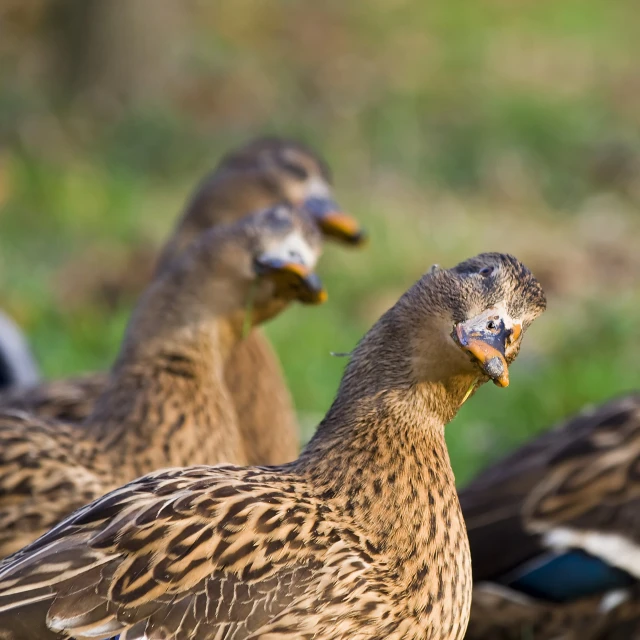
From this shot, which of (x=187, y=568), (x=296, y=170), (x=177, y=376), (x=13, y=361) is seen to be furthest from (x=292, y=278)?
(x=13, y=361)

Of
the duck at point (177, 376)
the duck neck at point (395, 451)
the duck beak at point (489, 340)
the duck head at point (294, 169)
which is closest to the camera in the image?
the duck beak at point (489, 340)

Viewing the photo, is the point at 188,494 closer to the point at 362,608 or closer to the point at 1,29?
the point at 362,608

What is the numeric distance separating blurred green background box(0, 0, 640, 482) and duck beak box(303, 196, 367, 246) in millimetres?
1017

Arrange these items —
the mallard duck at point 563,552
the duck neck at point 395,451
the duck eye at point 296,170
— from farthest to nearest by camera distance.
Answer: the duck eye at point 296,170 < the mallard duck at point 563,552 < the duck neck at point 395,451

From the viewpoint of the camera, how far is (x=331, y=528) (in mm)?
2471

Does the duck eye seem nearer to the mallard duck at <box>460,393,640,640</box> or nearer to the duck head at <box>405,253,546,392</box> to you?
the mallard duck at <box>460,393,640,640</box>

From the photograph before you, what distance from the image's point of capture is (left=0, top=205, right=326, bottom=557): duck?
332 centimetres

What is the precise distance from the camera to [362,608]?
2.39 meters

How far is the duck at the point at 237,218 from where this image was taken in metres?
4.17

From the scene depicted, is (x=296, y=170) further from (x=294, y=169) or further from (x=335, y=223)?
(x=335, y=223)

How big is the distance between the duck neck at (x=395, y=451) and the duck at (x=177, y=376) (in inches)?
31.6

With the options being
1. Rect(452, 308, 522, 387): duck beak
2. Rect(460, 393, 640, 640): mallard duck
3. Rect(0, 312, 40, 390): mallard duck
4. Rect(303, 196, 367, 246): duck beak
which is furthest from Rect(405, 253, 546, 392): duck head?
Rect(0, 312, 40, 390): mallard duck

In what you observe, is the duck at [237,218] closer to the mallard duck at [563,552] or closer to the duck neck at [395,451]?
the mallard duck at [563,552]

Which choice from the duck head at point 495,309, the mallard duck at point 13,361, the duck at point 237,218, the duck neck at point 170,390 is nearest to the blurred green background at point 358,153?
the mallard duck at point 13,361
